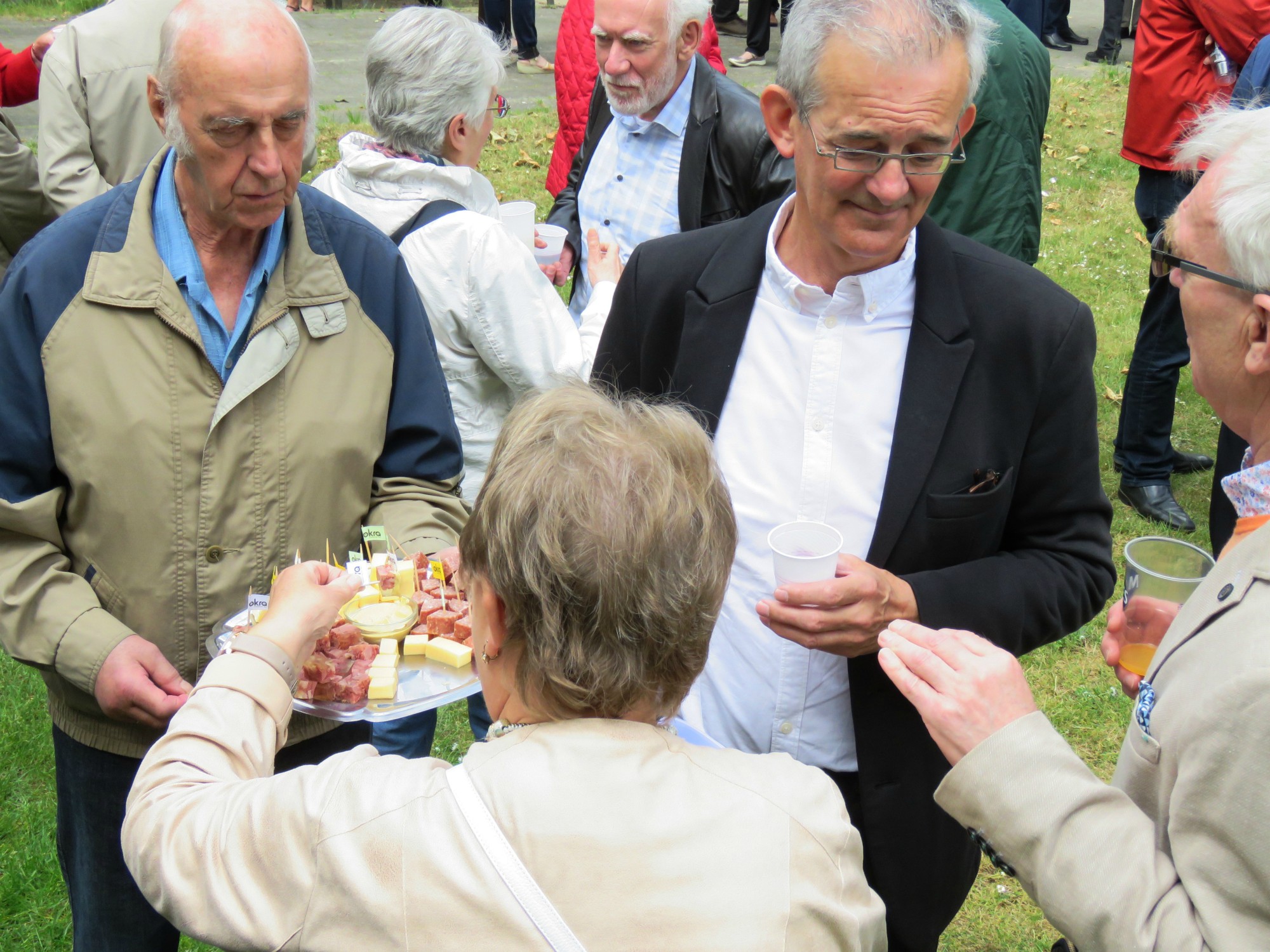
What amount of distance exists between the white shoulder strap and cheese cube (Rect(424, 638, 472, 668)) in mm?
848

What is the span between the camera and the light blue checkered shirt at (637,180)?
14.1ft

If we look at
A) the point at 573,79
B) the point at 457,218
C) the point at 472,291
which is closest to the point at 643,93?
the point at 457,218

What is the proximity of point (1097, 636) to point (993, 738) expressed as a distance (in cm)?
352

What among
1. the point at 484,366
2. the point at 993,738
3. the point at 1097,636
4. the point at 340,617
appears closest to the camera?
the point at 993,738

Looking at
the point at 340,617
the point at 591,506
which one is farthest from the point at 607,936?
the point at 340,617

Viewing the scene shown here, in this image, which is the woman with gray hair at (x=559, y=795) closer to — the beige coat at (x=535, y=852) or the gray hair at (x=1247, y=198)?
the beige coat at (x=535, y=852)

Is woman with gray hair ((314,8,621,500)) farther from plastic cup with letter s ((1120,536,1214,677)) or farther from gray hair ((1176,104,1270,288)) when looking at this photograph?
gray hair ((1176,104,1270,288))

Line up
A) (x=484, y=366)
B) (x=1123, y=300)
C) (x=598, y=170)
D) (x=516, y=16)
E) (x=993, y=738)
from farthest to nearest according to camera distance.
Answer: (x=516, y=16) → (x=1123, y=300) → (x=598, y=170) → (x=484, y=366) → (x=993, y=738)

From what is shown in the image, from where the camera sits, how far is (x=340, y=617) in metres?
2.35

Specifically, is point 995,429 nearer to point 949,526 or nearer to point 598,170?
point 949,526

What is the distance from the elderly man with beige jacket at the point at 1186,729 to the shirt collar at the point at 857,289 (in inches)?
19.9

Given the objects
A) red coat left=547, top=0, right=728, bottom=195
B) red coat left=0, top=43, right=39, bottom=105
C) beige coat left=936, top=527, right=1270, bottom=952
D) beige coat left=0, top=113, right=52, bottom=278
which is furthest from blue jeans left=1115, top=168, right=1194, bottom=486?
red coat left=0, top=43, right=39, bottom=105

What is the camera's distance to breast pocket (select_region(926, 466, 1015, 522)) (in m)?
2.21

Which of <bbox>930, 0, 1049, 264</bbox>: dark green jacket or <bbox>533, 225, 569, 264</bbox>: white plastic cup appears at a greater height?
<bbox>930, 0, 1049, 264</bbox>: dark green jacket
